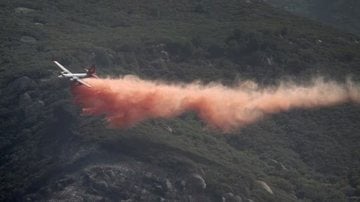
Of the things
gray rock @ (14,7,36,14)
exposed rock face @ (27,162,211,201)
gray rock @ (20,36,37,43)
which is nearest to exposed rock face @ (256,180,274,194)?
exposed rock face @ (27,162,211,201)

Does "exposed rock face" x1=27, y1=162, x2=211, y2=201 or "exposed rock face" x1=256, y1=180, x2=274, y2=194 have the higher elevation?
"exposed rock face" x1=27, y1=162, x2=211, y2=201

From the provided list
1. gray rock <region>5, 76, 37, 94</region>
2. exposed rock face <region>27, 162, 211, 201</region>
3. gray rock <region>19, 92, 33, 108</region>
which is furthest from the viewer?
gray rock <region>5, 76, 37, 94</region>

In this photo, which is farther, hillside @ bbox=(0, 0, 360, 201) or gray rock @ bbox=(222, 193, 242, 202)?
hillside @ bbox=(0, 0, 360, 201)

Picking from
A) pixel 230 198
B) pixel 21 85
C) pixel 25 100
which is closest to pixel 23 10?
pixel 21 85

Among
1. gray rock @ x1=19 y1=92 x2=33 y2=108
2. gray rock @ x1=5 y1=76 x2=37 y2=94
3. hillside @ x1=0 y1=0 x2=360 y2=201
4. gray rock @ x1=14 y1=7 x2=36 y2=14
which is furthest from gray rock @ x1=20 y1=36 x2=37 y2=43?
gray rock @ x1=19 y1=92 x2=33 y2=108

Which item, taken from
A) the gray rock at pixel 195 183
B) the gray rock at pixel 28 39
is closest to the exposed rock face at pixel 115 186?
the gray rock at pixel 195 183

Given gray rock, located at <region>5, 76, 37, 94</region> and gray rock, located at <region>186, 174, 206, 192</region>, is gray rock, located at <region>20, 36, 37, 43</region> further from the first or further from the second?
gray rock, located at <region>186, 174, 206, 192</region>

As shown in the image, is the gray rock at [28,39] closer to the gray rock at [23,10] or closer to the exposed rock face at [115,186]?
the gray rock at [23,10]

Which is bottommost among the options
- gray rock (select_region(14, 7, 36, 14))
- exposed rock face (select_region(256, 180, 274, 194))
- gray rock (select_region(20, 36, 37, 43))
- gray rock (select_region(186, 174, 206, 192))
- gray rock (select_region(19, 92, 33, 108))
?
gray rock (select_region(14, 7, 36, 14))

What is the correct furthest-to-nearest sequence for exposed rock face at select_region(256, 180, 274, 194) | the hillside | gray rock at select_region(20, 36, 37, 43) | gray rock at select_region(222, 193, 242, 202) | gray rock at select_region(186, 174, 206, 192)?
gray rock at select_region(20, 36, 37, 43), exposed rock face at select_region(256, 180, 274, 194), the hillside, gray rock at select_region(186, 174, 206, 192), gray rock at select_region(222, 193, 242, 202)
